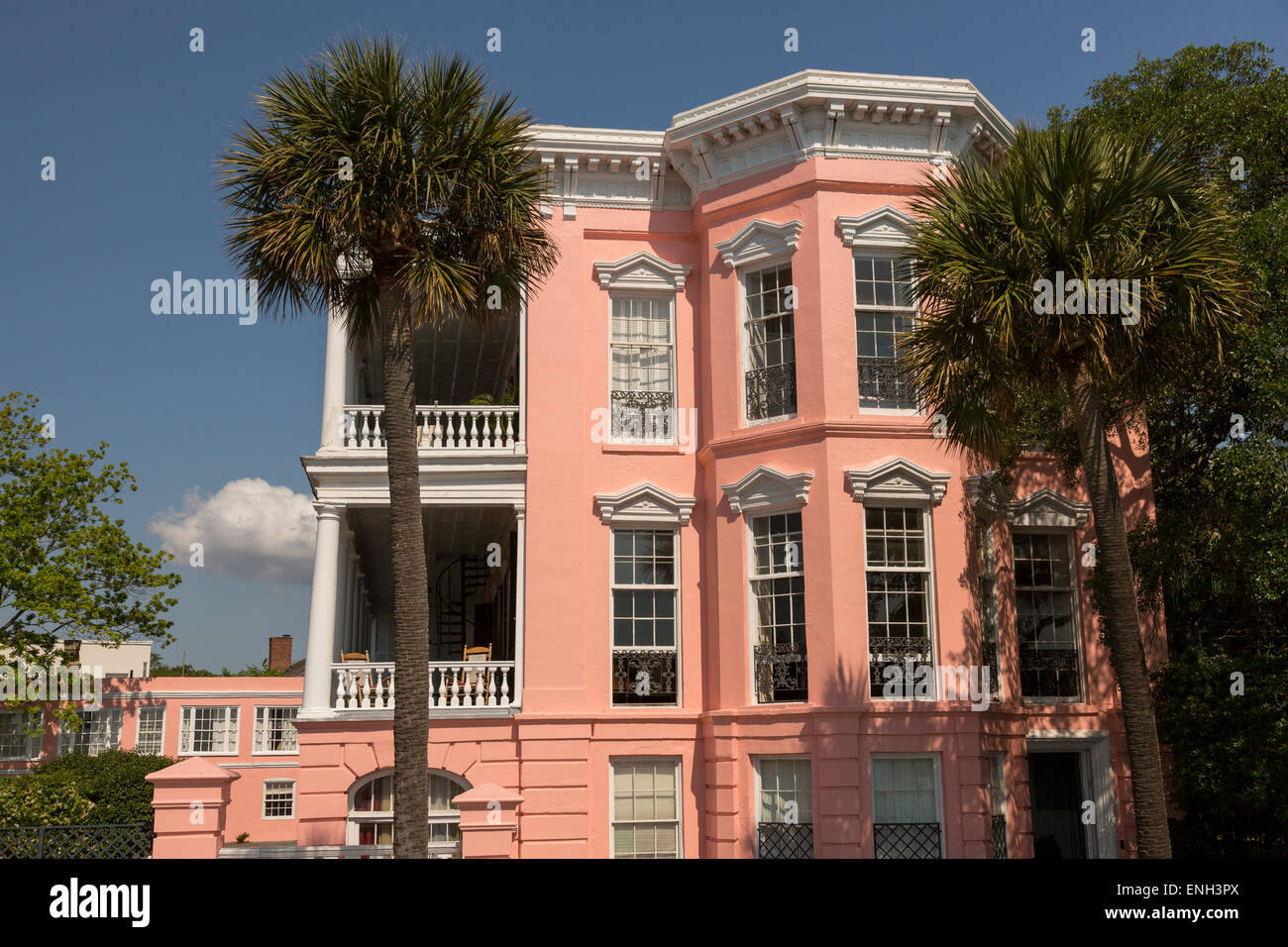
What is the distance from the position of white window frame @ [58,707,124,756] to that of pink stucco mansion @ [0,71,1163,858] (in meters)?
23.2

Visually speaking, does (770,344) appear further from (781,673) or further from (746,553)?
(781,673)

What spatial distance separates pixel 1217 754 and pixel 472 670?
1093 centimetres

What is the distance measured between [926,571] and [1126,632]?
178 inches

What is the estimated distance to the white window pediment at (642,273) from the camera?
62.4 feet

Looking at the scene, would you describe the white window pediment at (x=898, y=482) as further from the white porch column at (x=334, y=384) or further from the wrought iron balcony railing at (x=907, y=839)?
the white porch column at (x=334, y=384)

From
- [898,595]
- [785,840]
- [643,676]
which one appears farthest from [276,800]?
[898,595]

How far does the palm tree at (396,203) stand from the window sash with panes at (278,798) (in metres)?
28.5

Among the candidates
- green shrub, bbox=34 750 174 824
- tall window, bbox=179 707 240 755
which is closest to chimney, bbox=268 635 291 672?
tall window, bbox=179 707 240 755

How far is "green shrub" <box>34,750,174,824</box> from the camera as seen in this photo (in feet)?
88.9

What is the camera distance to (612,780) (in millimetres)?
17594

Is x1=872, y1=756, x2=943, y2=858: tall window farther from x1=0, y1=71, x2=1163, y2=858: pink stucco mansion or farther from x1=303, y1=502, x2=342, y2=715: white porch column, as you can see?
x1=303, y1=502, x2=342, y2=715: white porch column

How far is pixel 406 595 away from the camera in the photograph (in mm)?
12570

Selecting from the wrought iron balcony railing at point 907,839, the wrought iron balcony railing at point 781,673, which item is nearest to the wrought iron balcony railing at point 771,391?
the wrought iron balcony railing at point 781,673
